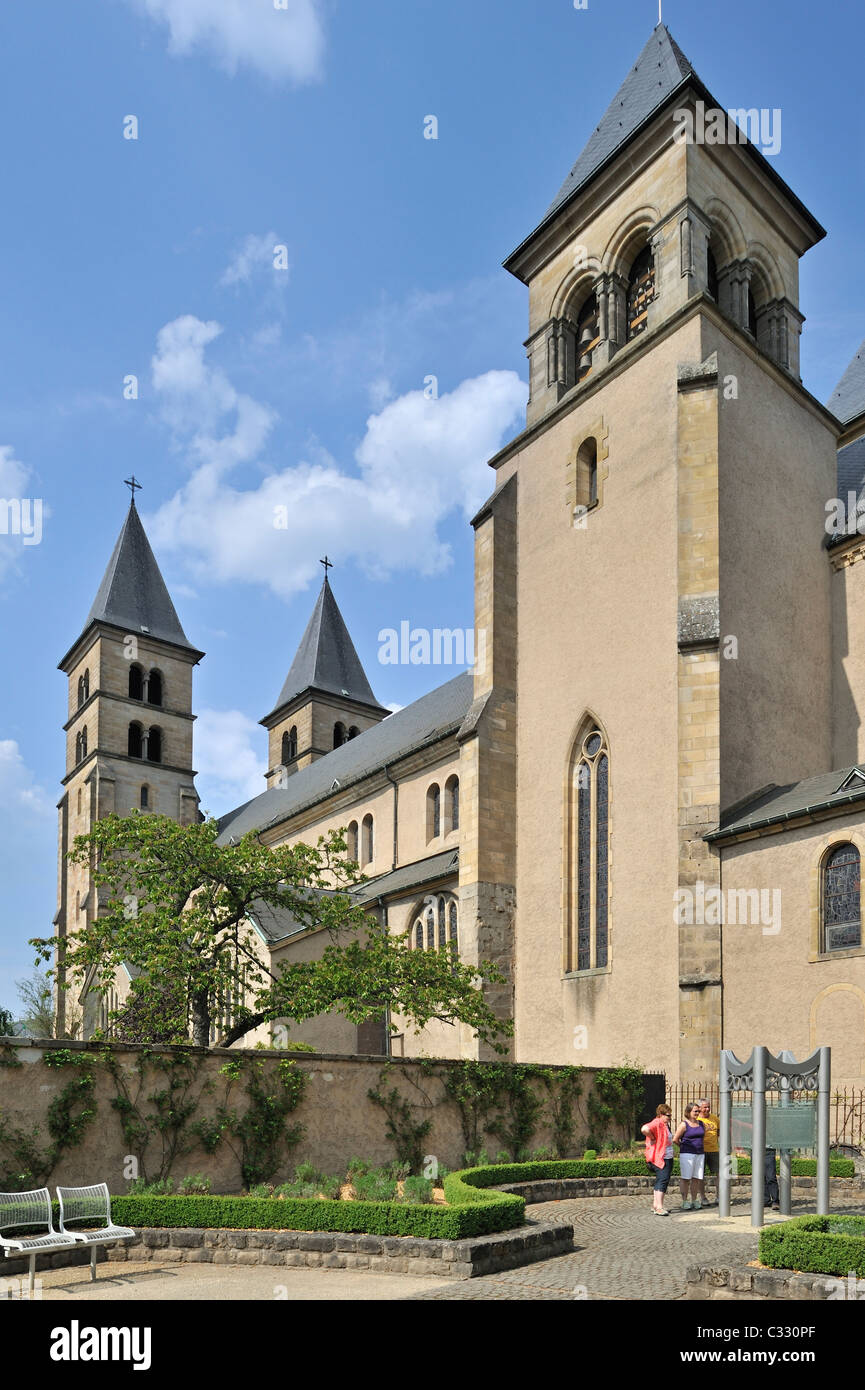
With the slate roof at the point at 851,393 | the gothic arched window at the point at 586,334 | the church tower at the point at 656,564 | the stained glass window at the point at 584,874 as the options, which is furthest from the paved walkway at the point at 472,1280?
the slate roof at the point at 851,393

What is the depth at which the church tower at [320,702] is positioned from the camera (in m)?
64.7

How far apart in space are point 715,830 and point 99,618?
43255 millimetres

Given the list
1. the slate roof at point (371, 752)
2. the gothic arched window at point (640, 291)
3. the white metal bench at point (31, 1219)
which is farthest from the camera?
the slate roof at point (371, 752)

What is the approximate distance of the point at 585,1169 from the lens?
750 inches

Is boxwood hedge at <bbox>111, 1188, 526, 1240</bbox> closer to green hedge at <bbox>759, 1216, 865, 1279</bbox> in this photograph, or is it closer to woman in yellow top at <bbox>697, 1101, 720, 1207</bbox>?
green hedge at <bbox>759, 1216, 865, 1279</bbox>

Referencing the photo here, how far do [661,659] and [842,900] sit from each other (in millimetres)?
6692

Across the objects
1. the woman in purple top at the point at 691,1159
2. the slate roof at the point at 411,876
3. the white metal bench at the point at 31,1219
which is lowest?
the woman in purple top at the point at 691,1159

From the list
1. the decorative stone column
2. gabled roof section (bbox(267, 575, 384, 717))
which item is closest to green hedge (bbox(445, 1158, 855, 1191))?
the decorative stone column

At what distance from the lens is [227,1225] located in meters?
12.7

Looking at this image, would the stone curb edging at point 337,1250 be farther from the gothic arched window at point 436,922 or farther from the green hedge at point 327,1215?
the gothic arched window at point 436,922

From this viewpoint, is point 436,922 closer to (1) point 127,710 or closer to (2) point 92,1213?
(2) point 92,1213

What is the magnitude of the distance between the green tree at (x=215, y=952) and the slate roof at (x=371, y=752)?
13452 mm

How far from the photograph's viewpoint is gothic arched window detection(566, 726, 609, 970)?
24.8 metres
